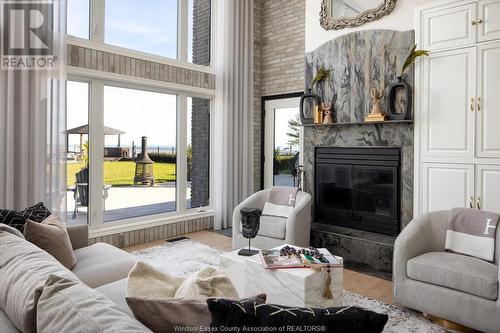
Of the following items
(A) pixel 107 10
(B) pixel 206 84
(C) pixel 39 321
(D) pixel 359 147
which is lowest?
(C) pixel 39 321

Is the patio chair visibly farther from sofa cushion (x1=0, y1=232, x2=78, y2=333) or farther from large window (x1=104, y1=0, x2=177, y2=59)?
sofa cushion (x1=0, y1=232, x2=78, y2=333)

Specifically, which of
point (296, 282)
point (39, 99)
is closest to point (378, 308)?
point (296, 282)

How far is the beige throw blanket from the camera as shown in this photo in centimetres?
262

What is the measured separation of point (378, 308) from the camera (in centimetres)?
272

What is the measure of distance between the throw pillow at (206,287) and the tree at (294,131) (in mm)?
4255

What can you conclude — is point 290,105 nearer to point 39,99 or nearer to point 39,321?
point 39,99

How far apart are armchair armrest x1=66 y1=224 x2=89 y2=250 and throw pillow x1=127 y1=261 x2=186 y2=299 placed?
66.1 inches

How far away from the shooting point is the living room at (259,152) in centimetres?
238

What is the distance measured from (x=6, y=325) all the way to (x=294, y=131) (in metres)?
4.66

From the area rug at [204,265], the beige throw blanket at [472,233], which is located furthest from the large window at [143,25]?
the beige throw blanket at [472,233]

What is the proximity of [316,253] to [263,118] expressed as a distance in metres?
3.69

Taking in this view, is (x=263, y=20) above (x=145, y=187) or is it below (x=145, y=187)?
above

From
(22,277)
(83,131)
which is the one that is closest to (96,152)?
(83,131)

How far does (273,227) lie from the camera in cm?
387
